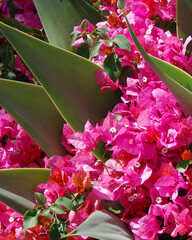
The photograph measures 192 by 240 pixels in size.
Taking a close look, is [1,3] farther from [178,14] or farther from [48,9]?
[178,14]

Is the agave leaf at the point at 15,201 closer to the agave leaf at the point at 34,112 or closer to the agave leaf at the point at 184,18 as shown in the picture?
the agave leaf at the point at 34,112

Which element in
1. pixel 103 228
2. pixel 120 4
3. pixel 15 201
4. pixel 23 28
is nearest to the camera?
pixel 103 228

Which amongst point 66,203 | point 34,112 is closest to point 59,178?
point 66,203

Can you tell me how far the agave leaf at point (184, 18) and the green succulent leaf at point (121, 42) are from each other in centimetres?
11

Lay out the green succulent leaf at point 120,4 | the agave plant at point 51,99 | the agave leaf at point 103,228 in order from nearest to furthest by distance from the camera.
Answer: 1. the agave leaf at point 103,228
2. the agave plant at point 51,99
3. the green succulent leaf at point 120,4

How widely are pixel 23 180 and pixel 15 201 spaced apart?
0.04m

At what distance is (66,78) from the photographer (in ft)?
2.54

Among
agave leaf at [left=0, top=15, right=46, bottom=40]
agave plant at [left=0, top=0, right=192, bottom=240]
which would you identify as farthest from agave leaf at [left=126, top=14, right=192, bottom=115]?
agave leaf at [left=0, top=15, right=46, bottom=40]

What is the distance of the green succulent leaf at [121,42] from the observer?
0.76 meters

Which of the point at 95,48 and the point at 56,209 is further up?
the point at 95,48

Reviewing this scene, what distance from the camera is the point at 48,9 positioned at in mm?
958

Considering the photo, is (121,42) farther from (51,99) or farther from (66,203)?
(66,203)

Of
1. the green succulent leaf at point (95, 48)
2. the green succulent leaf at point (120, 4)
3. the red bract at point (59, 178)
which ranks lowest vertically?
the red bract at point (59, 178)

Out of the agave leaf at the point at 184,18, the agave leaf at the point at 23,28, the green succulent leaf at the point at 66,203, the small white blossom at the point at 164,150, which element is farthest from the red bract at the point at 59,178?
the agave leaf at the point at 23,28
